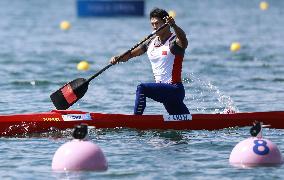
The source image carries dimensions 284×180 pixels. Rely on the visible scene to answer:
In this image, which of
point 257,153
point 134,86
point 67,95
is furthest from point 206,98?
point 257,153

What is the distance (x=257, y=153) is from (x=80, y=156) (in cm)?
212

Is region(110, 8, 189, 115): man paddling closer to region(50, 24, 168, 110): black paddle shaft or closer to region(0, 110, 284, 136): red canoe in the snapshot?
region(0, 110, 284, 136): red canoe

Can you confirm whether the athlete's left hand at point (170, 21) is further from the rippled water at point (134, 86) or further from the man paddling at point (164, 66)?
the rippled water at point (134, 86)

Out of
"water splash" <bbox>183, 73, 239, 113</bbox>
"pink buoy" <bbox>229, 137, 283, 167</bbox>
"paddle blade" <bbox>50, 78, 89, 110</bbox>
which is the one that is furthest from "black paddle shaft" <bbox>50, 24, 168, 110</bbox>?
"pink buoy" <bbox>229, 137, 283, 167</bbox>

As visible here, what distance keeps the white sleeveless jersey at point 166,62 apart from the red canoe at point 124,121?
2.01ft

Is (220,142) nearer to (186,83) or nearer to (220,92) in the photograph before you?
(220,92)

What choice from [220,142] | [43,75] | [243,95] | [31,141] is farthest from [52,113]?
[43,75]

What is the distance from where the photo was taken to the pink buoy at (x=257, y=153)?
12.7 meters

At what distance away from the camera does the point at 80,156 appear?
12.3 metres

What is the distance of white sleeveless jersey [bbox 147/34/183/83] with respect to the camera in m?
15.4

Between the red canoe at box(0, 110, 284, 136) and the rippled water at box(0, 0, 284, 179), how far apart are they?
13 centimetres

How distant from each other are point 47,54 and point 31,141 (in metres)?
16.5

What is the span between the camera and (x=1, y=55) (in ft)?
103

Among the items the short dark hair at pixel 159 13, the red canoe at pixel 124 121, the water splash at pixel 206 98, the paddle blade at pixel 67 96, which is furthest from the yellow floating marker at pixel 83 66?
the short dark hair at pixel 159 13
